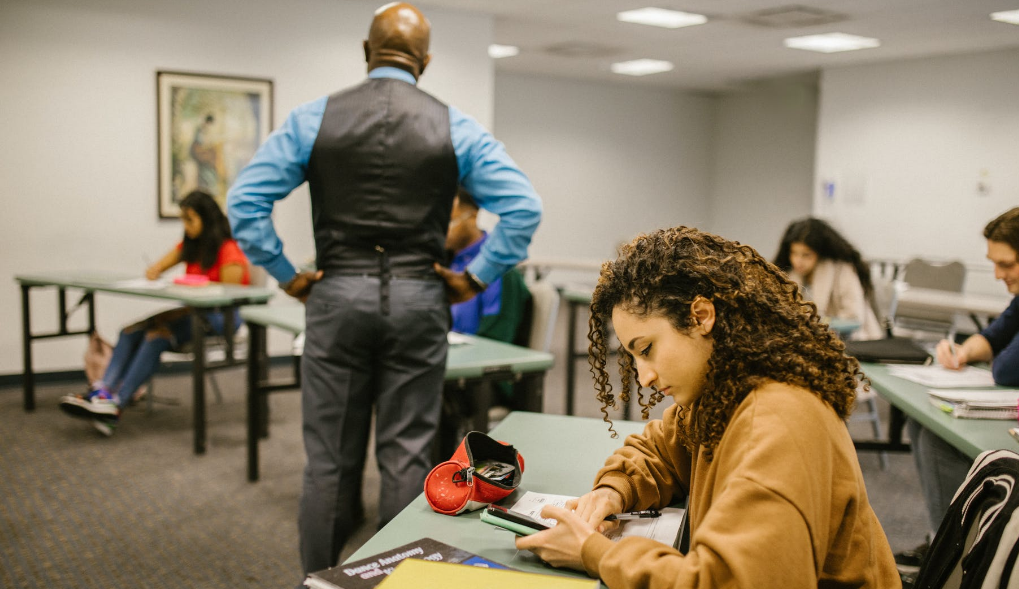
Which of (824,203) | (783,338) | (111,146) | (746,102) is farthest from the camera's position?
(746,102)

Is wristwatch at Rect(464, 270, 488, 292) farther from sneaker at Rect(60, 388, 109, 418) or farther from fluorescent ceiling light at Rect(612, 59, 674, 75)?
fluorescent ceiling light at Rect(612, 59, 674, 75)

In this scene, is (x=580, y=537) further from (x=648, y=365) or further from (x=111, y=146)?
(x=111, y=146)

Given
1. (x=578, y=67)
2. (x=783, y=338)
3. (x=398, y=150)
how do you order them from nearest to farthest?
(x=783, y=338) → (x=398, y=150) → (x=578, y=67)

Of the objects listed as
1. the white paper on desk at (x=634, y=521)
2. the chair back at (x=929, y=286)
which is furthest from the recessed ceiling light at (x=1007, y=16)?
the white paper on desk at (x=634, y=521)

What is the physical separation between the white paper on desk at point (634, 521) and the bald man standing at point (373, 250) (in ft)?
2.27

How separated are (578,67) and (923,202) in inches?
156

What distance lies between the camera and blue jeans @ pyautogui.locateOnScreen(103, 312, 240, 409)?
13.1ft

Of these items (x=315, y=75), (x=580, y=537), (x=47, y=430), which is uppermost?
(x=315, y=75)

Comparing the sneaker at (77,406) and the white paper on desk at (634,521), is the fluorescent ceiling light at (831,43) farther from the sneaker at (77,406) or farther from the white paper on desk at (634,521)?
the white paper on desk at (634,521)

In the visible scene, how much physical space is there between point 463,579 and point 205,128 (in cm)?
505

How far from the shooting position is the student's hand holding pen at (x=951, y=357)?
2.51 metres

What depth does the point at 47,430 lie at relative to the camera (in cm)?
404

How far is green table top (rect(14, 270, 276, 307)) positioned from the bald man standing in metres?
1.68

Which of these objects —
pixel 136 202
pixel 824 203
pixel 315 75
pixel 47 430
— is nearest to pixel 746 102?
pixel 824 203
